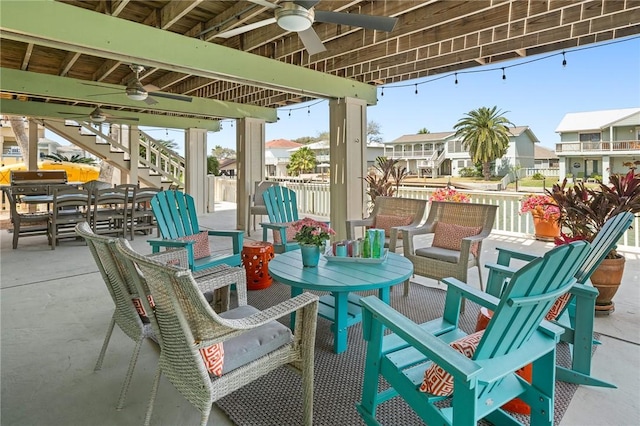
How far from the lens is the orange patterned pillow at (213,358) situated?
57.6 inches

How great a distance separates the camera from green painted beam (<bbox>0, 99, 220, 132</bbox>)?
6953mm

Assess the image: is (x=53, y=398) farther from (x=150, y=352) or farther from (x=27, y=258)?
(x=27, y=258)

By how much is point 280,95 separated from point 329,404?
594cm

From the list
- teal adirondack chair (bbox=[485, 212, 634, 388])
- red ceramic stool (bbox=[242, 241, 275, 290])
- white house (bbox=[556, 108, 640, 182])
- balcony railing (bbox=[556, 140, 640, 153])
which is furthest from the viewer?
white house (bbox=[556, 108, 640, 182])

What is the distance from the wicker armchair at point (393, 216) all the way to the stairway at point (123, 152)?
7.58 m

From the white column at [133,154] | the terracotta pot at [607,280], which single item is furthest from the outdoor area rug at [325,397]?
the white column at [133,154]

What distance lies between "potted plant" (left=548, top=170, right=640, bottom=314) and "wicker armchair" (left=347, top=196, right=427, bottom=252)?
4.48 ft

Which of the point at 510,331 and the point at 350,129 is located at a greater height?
the point at 350,129

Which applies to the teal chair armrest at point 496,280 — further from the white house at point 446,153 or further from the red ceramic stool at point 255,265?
the white house at point 446,153

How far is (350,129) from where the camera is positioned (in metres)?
5.66

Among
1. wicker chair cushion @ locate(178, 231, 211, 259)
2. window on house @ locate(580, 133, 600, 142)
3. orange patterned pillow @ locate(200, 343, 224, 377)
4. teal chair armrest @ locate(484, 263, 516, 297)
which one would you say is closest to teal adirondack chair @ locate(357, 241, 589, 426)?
teal chair armrest @ locate(484, 263, 516, 297)

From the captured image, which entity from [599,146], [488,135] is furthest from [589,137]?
[488,135]

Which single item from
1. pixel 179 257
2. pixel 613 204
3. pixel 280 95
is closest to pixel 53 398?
pixel 179 257

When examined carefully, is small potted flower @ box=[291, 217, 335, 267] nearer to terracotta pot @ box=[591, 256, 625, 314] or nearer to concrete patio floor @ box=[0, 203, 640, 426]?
concrete patio floor @ box=[0, 203, 640, 426]
